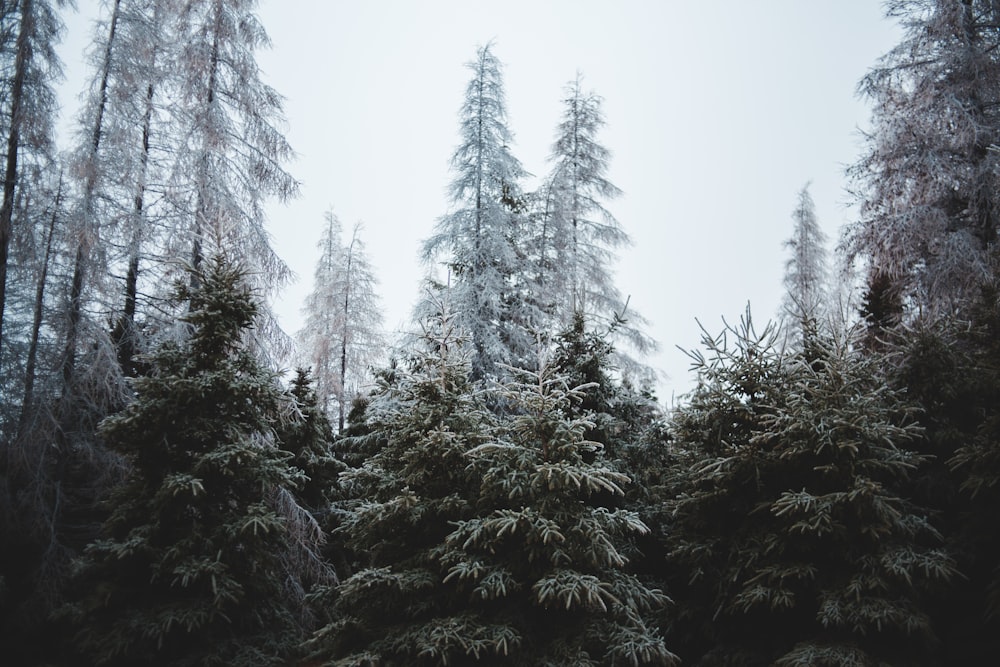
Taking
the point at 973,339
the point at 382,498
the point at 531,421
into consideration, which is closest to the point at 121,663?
the point at 382,498

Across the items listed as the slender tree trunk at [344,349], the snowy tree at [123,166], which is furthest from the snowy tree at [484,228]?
the slender tree trunk at [344,349]

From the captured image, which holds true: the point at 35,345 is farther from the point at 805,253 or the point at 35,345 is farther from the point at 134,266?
the point at 805,253

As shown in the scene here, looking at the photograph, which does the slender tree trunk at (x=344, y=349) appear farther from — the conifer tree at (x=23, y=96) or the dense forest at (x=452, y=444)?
the conifer tree at (x=23, y=96)

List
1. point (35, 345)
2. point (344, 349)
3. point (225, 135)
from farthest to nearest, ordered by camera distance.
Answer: point (344, 349)
point (225, 135)
point (35, 345)

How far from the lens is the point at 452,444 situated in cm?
599

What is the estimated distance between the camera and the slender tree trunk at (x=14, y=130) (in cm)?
912

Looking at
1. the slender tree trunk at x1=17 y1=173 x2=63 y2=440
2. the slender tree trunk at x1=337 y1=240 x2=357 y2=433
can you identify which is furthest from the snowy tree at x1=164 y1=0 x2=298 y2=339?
the slender tree trunk at x1=337 y1=240 x2=357 y2=433

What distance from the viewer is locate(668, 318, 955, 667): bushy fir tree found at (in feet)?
17.1

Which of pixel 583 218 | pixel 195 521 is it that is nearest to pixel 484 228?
pixel 583 218

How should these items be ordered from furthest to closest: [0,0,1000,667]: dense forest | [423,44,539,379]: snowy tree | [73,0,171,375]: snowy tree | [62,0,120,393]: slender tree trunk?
[423,44,539,379]: snowy tree → [73,0,171,375]: snowy tree → [62,0,120,393]: slender tree trunk → [0,0,1000,667]: dense forest

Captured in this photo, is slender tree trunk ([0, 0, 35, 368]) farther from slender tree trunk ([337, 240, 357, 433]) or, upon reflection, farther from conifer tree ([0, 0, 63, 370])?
slender tree trunk ([337, 240, 357, 433])

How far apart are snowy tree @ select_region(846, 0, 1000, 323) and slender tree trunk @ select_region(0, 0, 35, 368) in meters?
14.5

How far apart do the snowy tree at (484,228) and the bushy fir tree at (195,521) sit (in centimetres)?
700

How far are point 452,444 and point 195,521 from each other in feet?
8.60
